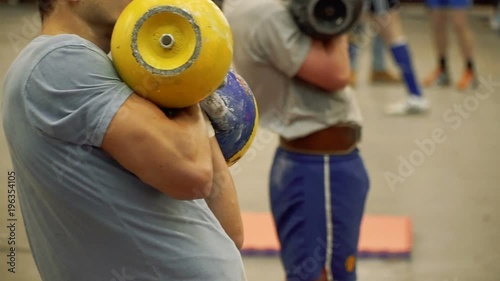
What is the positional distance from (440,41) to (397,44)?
2.69ft

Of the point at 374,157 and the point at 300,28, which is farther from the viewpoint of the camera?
the point at 374,157

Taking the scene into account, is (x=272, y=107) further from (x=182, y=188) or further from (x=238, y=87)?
(x=182, y=188)

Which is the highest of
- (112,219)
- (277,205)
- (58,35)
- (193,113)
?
(58,35)

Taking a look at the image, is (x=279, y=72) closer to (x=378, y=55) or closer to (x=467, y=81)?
(x=467, y=81)

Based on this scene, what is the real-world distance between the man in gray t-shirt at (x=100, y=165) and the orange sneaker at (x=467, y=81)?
531 centimetres

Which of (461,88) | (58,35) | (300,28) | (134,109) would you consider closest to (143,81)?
(134,109)

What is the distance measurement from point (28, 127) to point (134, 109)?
A: 17cm

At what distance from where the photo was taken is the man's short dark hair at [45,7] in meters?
1.33

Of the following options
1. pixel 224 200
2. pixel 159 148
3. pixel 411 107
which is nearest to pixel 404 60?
pixel 411 107

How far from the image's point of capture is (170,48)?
1221mm

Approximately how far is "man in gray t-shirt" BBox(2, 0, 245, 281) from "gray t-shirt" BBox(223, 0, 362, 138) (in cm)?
99

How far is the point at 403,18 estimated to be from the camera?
9.66m

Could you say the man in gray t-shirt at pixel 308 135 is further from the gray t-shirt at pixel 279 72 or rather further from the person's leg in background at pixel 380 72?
the person's leg in background at pixel 380 72

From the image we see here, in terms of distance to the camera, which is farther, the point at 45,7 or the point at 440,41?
the point at 440,41
